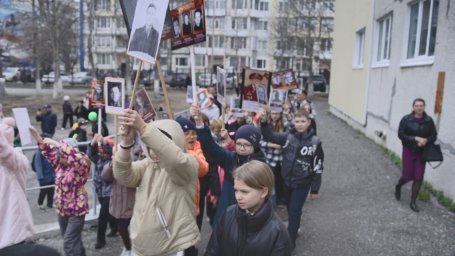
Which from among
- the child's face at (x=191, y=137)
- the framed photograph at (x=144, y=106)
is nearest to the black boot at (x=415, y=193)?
the child's face at (x=191, y=137)

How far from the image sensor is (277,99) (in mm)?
5965

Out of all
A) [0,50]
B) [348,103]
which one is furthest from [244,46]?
[348,103]

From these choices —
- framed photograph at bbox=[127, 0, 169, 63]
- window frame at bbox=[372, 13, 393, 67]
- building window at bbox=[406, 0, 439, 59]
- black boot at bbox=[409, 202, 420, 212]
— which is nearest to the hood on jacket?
framed photograph at bbox=[127, 0, 169, 63]

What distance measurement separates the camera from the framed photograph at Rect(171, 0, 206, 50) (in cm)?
427

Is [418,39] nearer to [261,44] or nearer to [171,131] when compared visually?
[171,131]

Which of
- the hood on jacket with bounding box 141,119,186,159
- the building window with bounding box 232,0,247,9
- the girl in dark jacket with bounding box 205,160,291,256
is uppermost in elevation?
the building window with bounding box 232,0,247,9

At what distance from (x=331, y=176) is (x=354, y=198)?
1.50 metres

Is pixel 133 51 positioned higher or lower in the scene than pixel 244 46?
lower

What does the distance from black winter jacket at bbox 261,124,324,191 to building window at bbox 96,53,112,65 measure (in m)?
72.2

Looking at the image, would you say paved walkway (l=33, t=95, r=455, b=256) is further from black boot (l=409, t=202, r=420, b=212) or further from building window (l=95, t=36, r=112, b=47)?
building window (l=95, t=36, r=112, b=47)

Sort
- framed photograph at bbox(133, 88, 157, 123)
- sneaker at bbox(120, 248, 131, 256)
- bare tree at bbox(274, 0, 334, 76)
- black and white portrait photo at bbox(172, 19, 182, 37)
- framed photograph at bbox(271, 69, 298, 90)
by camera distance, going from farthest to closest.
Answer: bare tree at bbox(274, 0, 334, 76) → framed photograph at bbox(271, 69, 298, 90) → sneaker at bbox(120, 248, 131, 256) → black and white portrait photo at bbox(172, 19, 182, 37) → framed photograph at bbox(133, 88, 157, 123)

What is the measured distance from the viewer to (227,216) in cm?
281

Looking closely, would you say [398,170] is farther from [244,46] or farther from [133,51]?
[244,46]

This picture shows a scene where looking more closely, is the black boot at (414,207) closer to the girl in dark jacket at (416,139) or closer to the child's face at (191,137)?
the girl in dark jacket at (416,139)
